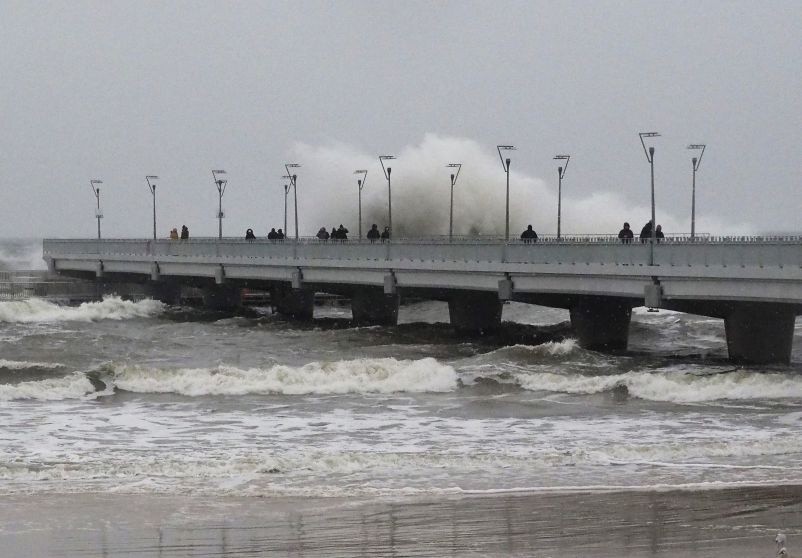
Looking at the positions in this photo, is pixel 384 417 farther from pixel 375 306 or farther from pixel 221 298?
pixel 221 298

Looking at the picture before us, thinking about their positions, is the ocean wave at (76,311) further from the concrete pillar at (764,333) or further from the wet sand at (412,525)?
the wet sand at (412,525)

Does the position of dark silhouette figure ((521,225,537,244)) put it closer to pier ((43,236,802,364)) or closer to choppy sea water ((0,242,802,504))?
pier ((43,236,802,364))

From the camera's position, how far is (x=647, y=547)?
1588cm

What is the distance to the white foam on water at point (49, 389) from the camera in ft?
108

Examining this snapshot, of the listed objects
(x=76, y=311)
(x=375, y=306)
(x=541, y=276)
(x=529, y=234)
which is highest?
(x=529, y=234)

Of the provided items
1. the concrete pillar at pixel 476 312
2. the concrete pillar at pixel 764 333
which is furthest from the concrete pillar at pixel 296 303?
the concrete pillar at pixel 764 333

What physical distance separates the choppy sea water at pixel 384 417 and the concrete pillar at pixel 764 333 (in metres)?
1.06

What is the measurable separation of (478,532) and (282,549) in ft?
8.37

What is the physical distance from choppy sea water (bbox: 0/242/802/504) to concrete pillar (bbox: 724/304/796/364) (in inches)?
41.7

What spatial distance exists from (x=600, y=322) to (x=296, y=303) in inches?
922

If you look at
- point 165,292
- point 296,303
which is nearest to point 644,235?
point 296,303

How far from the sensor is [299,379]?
35.8 metres

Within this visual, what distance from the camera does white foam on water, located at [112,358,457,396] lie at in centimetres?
3475

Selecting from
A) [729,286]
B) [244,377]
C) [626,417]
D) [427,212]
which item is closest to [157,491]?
[626,417]
